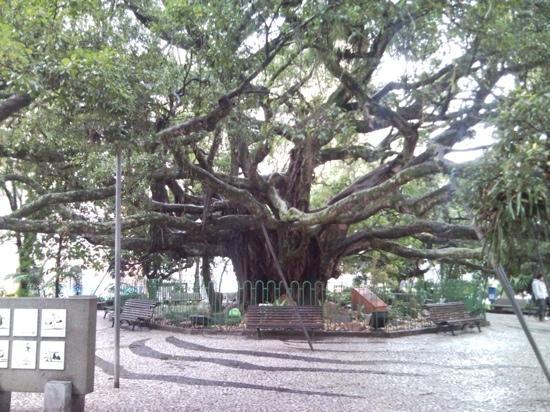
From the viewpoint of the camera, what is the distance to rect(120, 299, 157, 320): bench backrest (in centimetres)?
1474

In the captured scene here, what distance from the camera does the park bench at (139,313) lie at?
14734 mm

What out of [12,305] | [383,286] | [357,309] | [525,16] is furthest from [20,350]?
[383,286]

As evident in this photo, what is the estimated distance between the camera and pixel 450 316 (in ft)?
47.5

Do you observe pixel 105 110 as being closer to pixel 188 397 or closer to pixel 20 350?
pixel 20 350

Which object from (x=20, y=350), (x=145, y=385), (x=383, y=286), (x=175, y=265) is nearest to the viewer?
(x=20, y=350)

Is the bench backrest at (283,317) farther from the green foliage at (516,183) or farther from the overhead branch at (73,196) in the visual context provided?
the green foliage at (516,183)

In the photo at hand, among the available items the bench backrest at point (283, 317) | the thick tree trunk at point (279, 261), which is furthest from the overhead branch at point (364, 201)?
the bench backrest at point (283, 317)

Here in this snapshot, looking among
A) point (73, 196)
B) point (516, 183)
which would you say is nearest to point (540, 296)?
point (73, 196)

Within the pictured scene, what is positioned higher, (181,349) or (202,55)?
(202,55)

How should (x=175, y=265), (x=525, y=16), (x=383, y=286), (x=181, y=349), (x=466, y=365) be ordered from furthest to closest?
(x=175, y=265) → (x=383, y=286) → (x=181, y=349) → (x=466, y=365) → (x=525, y=16)

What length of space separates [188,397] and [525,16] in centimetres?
704

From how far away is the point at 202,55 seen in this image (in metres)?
8.30

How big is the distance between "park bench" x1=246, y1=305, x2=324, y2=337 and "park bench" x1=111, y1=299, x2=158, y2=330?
10.4ft

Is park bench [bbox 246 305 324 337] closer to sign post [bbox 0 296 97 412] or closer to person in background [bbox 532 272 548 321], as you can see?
→ sign post [bbox 0 296 97 412]
